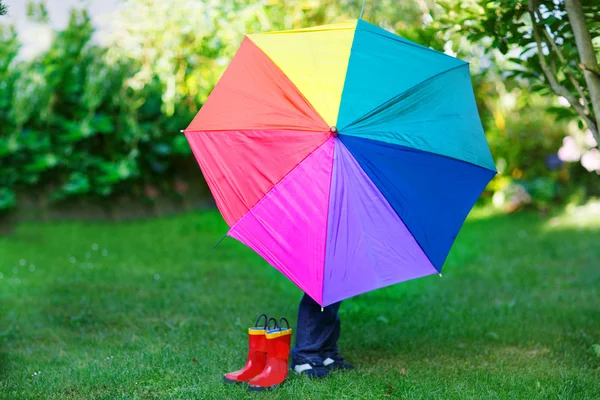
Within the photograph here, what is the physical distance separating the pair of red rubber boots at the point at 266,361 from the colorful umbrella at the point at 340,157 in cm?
47

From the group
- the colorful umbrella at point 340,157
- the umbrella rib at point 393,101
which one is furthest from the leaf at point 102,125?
the umbrella rib at point 393,101

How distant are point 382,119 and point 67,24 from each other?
20.7ft

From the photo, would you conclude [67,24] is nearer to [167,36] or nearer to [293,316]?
[167,36]

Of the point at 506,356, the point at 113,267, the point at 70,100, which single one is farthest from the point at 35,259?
the point at 506,356

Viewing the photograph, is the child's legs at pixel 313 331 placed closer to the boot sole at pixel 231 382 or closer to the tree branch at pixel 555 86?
the boot sole at pixel 231 382

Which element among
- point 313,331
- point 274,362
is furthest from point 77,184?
point 274,362

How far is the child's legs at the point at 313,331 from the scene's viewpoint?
11.4ft

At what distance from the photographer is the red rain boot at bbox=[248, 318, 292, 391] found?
323 centimetres

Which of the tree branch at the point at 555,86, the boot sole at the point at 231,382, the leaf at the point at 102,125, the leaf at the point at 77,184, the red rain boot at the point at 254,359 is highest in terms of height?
the tree branch at the point at 555,86

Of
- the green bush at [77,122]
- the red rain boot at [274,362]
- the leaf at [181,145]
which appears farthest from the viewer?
the leaf at [181,145]

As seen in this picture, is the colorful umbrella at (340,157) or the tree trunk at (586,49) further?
the tree trunk at (586,49)

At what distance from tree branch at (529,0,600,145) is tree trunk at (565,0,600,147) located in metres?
0.14

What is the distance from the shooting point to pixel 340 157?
2.89 m

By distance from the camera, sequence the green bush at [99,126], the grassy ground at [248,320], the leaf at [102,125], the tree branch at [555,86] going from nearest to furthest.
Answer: the grassy ground at [248,320] → the tree branch at [555,86] → the green bush at [99,126] → the leaf at [102,125]
